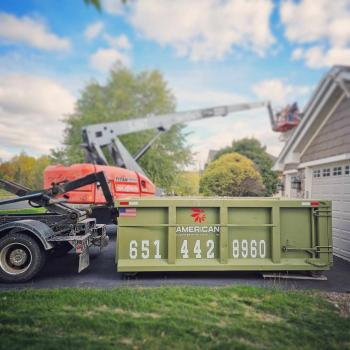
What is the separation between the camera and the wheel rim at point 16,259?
16.8ft

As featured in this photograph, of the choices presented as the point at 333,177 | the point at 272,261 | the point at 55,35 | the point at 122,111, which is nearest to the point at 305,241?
the point at 272,261

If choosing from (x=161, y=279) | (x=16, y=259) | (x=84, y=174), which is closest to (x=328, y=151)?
(x=161, y=279)

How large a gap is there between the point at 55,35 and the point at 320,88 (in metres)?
7.92

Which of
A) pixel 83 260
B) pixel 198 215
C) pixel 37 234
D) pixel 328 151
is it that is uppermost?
pixel 328 151

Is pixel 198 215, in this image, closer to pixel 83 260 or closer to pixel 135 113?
pixel 83 260

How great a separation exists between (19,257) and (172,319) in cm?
320

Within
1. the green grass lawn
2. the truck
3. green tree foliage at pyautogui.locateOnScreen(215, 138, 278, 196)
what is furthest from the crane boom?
green tree foliage at pyautogui.locateOnScreen(215, 138, 278, 196)

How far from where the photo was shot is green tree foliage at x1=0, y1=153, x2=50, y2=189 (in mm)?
17166

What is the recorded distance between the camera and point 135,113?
2497 centimetres

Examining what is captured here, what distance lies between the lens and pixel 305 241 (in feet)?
17.6

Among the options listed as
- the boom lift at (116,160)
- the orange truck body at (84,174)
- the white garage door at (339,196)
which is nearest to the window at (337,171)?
the white garage door at (339,196)

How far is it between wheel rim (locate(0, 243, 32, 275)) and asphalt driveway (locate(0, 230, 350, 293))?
30 centimetres

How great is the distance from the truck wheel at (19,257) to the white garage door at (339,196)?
6897 millimetres

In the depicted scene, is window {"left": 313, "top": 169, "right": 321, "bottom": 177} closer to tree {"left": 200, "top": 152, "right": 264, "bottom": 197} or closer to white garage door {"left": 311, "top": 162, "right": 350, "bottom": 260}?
white garage door {"left": 311, "top": 162, "right": 350, "bottom": 260}
